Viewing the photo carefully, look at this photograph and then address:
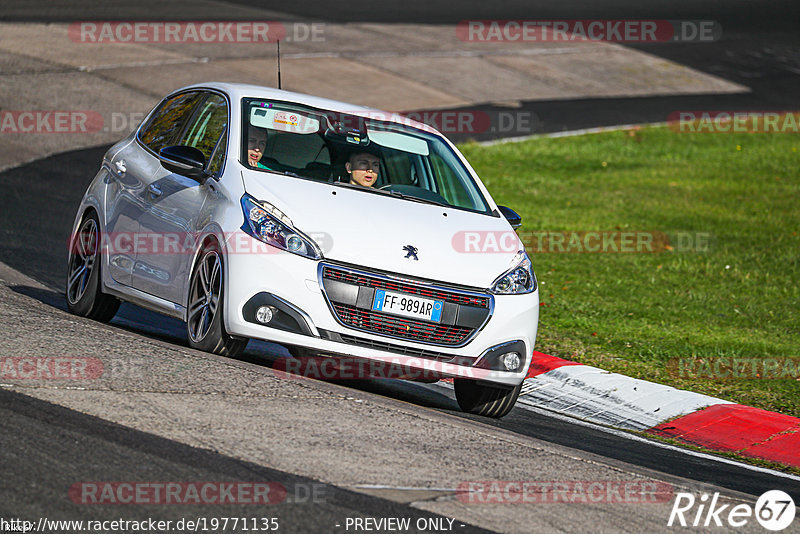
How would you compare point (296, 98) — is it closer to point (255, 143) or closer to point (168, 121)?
point (255, 143)

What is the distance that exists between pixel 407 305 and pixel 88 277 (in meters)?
2.81

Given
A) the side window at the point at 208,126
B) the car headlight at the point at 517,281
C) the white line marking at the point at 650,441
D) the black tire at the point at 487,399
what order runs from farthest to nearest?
the side window at the point at 208,126 → the black tire at the point at 487,399 → the white line marking at the point at 650,441 → the car headlight at the point at 517,281

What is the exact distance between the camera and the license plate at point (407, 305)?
718 centimetres

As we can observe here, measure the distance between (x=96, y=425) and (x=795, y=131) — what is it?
21741 mm

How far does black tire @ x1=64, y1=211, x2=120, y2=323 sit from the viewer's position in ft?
28.8

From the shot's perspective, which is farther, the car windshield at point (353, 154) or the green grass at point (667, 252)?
the green grass at point (667, 252)

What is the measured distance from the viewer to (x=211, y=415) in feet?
20.1

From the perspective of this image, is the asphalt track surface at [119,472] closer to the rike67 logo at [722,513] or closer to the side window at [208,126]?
the rike67 logo at [722,513]

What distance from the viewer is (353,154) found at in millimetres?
8438

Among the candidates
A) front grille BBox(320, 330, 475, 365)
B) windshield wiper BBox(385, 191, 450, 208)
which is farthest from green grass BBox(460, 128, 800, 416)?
front grille BBox(320, 330, 475, 365)

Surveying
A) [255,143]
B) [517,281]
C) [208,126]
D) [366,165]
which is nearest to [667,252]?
[366,165]

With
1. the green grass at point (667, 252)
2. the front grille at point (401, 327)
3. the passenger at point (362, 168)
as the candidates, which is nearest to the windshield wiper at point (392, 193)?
the passenger at point (362, 168)

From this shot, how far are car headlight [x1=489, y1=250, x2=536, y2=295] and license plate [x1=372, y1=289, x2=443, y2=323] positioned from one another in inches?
16.2

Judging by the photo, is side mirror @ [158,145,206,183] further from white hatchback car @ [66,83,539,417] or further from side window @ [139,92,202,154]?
side window @ [139,92,202,154]
